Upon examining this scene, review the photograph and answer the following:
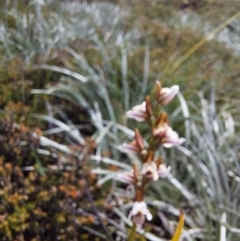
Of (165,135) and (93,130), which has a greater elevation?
(165,135)

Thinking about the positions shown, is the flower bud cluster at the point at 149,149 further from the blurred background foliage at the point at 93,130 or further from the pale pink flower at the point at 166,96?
the blurred background foliage at the point at 93,130

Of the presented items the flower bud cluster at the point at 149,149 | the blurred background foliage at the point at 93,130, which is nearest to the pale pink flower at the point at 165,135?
the flower bud cluster at the point at 149,149

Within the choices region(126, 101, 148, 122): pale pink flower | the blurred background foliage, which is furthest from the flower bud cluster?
the blurred background foliage

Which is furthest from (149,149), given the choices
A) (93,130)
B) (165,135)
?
(93,130)

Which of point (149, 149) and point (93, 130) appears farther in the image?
point (93, 130)

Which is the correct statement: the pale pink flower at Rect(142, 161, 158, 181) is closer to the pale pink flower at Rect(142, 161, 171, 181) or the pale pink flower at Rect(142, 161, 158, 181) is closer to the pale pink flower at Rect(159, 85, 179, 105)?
the pale pink flower at Rect(142, 161, 171, 181)

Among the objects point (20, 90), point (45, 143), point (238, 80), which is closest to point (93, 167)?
point (45, 143)

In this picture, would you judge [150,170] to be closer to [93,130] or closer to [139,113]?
[139,113]
